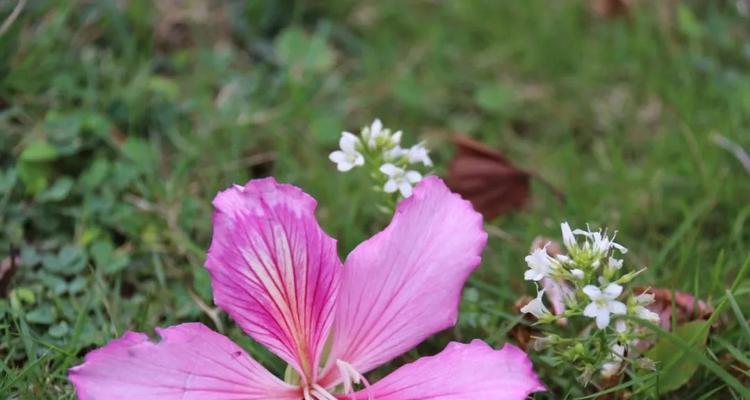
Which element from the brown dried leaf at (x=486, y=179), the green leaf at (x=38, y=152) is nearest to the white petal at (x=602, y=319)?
the brown dried leaf at (x=486, y=179)

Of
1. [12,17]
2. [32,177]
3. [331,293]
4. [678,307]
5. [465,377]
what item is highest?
[12,17]

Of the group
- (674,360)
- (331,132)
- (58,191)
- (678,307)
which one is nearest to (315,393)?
(674,360)

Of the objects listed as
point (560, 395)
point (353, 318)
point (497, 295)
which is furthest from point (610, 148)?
point (353, 318)

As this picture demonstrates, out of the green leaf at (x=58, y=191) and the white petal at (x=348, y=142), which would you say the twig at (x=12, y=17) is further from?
the white petal at (x=348, y=142)

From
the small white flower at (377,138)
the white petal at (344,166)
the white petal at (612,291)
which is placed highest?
the small white flower at (377,138)

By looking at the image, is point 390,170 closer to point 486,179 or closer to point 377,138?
point 377,138

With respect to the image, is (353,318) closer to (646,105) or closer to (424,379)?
(424,379)
